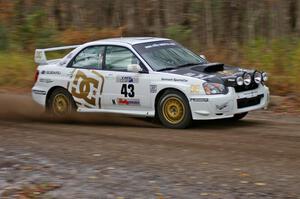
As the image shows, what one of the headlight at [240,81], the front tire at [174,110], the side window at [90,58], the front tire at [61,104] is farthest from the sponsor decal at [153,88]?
the front tire at [61,104]

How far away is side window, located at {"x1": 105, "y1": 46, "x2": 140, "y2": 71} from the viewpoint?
441 inches

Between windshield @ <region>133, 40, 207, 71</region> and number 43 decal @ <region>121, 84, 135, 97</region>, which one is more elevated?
windshield @ <region>133, 40, 207, 71</region>

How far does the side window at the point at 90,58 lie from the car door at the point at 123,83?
14 cm

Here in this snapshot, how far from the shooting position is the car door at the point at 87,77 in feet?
37.7

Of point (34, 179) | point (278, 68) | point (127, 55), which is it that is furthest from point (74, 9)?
point (34, 179)

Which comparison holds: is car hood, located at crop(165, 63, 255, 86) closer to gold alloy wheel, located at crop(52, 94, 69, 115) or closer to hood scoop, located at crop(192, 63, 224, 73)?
hood scoop, located at crop(192, 63, 224, 73)

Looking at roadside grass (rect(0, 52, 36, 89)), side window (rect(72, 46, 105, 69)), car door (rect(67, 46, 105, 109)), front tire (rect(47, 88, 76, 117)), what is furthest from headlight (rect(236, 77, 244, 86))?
roadside grass (rect(0, 52, 36, 89))

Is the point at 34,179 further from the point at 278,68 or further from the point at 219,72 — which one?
the point at 278,68

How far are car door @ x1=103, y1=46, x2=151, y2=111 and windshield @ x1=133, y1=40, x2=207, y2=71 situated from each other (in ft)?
0.67

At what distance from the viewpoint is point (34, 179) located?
24.6ft

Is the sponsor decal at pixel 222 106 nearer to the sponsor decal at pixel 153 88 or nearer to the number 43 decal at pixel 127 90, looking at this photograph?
the sponsor decal at pixel 153 88

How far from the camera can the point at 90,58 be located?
11.8 meters

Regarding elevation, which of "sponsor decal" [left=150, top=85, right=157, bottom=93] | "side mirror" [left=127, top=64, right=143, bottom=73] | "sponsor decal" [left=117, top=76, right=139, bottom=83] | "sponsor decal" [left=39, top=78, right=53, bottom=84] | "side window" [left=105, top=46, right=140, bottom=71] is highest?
"side window" [left=105, top=46, right=140, bottom=71]

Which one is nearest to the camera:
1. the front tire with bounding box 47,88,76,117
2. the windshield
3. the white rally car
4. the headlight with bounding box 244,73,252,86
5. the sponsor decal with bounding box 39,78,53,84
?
the white rally car
